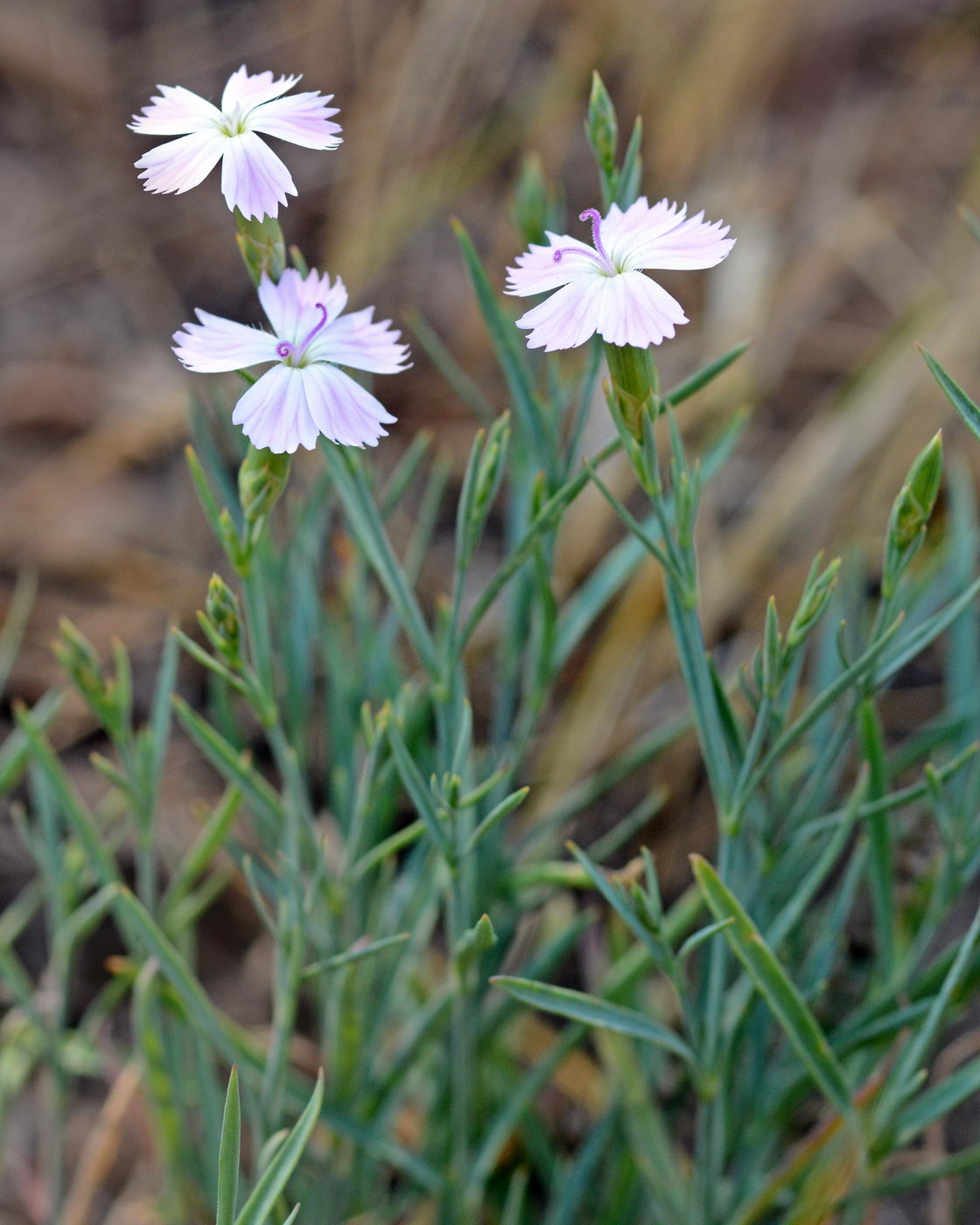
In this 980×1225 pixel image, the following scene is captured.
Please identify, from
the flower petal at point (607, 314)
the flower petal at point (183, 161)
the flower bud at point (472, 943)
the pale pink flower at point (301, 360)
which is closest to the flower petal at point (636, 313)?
the flower petal at point (607, 314)

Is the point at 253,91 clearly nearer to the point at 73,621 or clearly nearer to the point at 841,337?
the point at 73,621

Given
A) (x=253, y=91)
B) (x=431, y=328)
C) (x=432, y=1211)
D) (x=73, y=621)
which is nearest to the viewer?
(x=253, y=91)

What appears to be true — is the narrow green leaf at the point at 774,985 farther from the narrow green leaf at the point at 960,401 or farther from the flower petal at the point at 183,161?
the flower petal at the point at 183,161

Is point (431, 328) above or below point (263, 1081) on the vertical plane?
above

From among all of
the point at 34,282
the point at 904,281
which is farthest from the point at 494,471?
the point at 34,282

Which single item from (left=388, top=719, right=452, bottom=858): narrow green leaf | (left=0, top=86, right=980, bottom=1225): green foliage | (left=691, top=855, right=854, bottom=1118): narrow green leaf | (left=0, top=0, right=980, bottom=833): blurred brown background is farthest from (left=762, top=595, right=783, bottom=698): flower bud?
(left=0, top=0, right=980, bottom=833): blurred brown background

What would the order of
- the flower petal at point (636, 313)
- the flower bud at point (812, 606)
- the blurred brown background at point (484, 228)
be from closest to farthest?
the flower petal at point (636, 313)
the flower bud at point (812, 606)
the blurred brown background at point (484, 228)

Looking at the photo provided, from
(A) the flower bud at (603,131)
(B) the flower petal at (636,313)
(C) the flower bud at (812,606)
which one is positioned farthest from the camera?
(A) the flower bud at (603,131)

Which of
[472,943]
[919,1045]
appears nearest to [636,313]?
[472,943]
